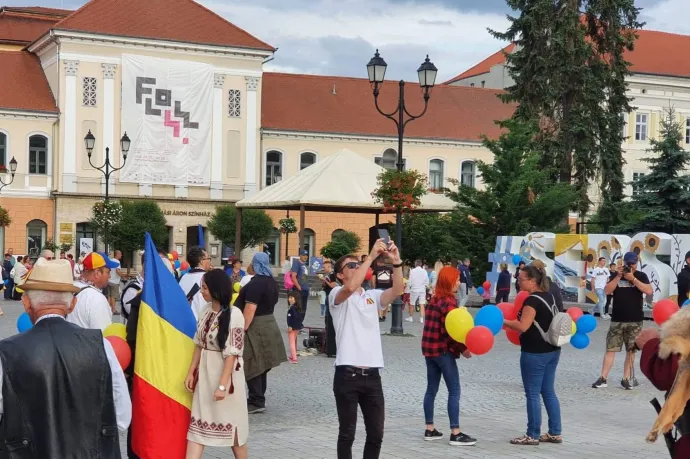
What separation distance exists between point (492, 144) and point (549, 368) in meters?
26.3

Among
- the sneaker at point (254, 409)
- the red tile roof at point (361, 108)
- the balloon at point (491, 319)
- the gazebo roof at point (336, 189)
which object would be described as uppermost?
the red tile roof at point (361, 108)

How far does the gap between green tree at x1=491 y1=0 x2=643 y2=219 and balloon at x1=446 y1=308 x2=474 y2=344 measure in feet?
101

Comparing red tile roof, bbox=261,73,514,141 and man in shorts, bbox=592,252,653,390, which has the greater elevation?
red tile roof, bbox=261,73,514,141

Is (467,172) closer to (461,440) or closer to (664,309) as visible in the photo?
(461,440)

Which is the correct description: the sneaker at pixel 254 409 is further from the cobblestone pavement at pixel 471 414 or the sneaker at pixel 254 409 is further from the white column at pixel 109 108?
the white column at pixel 109 108

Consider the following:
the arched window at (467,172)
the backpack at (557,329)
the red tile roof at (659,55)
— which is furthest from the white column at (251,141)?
the backpack at (557,329)

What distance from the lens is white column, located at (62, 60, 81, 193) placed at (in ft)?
185

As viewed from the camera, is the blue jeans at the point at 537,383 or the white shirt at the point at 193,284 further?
the white shirt at the point at 193,284

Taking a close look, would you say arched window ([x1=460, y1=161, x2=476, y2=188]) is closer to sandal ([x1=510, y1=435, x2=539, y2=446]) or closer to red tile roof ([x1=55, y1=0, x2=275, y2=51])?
red tile roof ([x1=55, y1=0, x2=275, y2=51])

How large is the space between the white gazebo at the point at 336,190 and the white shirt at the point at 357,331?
23.0m

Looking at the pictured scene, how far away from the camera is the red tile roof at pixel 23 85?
5641cm

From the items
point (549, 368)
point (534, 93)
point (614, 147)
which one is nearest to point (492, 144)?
point (534, 93)

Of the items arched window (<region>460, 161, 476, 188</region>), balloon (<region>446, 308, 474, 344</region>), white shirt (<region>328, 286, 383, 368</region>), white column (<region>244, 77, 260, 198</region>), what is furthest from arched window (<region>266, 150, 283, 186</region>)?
white shirt (<region>328, 286, 383, 368</region>)

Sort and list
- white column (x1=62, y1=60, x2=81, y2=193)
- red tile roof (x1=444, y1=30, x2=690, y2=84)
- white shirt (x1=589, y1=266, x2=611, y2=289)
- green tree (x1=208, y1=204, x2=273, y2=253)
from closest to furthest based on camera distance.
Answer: white shirt (x1=589, y1=266, x2=611, y2=289) → white column (x1=62, y1=60, x2=81, y2=193) → green tree (x1=208, y1=204, x2=273, y2=253) → red tile roof (x1=444, y1=30, x2=690, y2=84)
